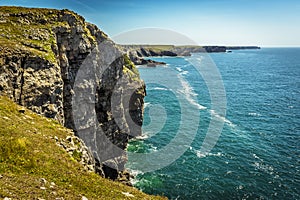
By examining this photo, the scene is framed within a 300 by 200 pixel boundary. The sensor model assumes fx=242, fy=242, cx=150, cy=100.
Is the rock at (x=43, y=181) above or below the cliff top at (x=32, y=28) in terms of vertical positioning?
below

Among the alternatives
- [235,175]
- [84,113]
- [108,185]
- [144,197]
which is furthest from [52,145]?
[235,175]

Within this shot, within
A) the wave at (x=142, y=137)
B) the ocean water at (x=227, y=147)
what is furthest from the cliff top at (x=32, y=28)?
the wave at (x=142, y=137)

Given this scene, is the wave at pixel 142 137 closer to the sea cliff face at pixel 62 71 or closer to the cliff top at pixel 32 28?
the sea cliff face at pixel 62 71

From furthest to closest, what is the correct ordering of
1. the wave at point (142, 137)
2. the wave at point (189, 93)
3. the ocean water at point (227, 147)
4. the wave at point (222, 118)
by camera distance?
the wave at point (189, 93) → the wave at point (222, 118) → the wave at point (142, 137) → the ocean water at point (227, 147)

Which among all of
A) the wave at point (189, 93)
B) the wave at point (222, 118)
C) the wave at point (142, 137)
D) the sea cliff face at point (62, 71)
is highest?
the sea cliff face at point (62, 71)

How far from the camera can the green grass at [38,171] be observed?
15086 millimetres

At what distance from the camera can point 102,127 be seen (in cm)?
5075

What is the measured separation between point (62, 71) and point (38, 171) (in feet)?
77.8

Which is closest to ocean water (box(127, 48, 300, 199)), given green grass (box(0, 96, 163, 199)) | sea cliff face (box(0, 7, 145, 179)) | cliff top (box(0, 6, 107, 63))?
sea cliff face (box(0, 7, 145, 179))

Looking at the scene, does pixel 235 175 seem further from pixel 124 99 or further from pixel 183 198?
pixel 124 99

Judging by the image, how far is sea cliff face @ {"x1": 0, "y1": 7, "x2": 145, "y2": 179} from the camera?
30.6 meters

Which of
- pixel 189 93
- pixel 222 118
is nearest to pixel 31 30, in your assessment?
pixel 222 118

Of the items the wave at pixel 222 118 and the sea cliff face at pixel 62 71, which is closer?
the sea cliff face at pixel 62 71

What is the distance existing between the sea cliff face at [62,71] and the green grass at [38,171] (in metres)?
8.25
